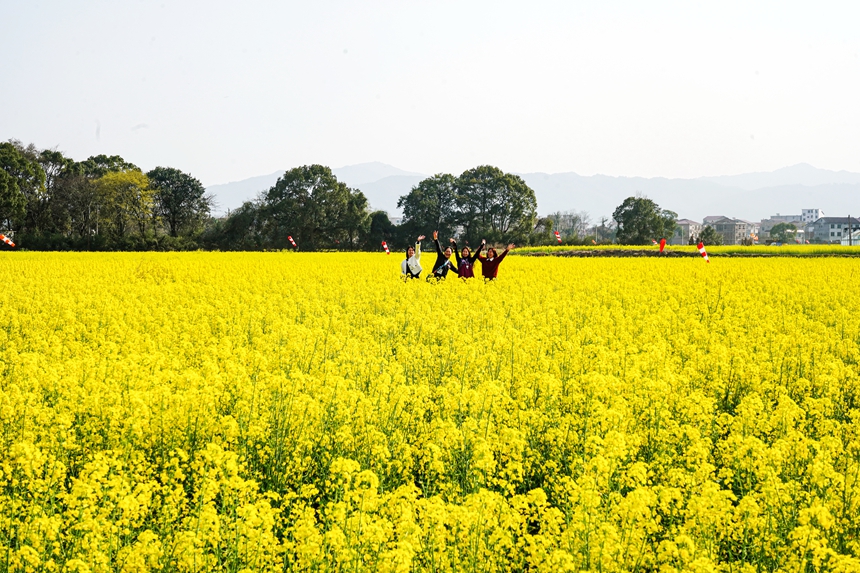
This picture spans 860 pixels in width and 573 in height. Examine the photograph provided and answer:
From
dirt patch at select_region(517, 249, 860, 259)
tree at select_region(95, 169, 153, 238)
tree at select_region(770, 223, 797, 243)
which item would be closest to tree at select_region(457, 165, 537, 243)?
dirt patch at select_region(517, 249, 860, 259)

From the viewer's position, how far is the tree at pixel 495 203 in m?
73.9

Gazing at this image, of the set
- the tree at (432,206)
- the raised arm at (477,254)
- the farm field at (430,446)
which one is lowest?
the farm field at (430,446)

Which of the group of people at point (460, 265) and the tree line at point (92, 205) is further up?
the tree line at point (92, 205)

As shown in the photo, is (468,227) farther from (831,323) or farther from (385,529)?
(385,529)

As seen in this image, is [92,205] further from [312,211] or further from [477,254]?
[477,254]

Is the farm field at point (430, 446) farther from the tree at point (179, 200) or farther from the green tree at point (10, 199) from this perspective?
the tree at point (179, 200)

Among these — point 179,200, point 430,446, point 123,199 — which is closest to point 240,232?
point 179,200

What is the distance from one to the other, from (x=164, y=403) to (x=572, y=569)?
4310mm

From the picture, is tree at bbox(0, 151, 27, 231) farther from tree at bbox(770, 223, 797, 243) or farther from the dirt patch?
tree at bbox(770, 223, 797, 243)

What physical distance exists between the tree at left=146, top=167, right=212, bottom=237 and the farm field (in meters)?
60.8

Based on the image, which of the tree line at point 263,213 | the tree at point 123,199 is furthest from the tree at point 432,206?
the tree at point 123,199

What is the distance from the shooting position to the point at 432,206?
72.9 meters

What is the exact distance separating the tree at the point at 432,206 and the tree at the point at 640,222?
18.9m

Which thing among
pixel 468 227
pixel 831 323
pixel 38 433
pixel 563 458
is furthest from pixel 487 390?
pixel 468 227
